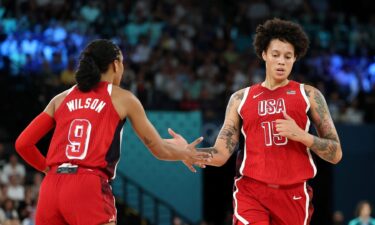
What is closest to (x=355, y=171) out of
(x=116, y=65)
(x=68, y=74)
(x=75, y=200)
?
(x=68, y=74)

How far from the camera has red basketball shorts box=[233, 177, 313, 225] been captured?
726 centimetres

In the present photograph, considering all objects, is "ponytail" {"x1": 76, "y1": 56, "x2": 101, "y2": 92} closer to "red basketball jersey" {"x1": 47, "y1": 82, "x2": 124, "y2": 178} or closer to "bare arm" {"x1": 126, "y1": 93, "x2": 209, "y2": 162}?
"red basketball jersey" {"x1": 47, "y1": 82, "x2": 124, "y2": 178}

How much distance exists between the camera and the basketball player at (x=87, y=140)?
634 cm

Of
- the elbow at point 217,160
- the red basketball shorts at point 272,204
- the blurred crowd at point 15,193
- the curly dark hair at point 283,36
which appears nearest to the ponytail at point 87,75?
the elbow at point 217,160

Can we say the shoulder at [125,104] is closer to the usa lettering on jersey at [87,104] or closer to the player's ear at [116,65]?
the usa lettering on jersey at [87,104]

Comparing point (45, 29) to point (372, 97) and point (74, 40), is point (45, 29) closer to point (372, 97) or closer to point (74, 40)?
point (74, 40)

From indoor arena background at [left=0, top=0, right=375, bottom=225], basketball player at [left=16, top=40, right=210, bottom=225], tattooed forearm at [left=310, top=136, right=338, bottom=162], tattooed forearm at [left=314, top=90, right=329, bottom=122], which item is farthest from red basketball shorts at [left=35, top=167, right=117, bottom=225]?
indoor arena background at [left=0, top=0, right=375, bottom=225]

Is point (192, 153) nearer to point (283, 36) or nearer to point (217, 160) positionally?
point (217, 160)

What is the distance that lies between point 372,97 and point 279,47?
45.6ft

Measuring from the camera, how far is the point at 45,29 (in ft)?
61.5

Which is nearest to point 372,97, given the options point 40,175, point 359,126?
point 359,126

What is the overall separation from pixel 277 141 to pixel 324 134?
46cm

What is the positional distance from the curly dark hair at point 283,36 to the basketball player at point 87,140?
1.66m

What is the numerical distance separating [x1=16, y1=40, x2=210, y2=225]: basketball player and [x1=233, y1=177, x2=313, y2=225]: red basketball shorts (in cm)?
99
